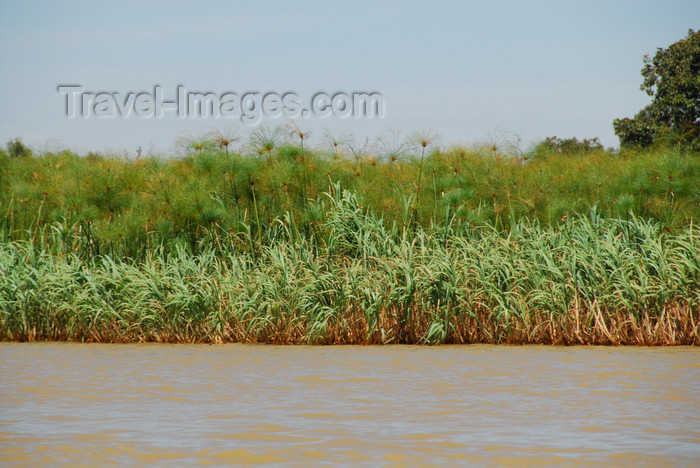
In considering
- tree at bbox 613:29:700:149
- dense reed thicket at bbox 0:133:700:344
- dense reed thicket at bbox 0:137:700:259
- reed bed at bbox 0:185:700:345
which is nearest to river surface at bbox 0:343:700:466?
reed bed at bbox 0:185:700:345

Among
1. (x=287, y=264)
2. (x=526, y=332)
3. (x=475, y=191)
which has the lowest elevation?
(x=526, y=332)

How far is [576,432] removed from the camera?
3.94 metres

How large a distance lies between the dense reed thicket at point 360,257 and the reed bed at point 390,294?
1.0 inches

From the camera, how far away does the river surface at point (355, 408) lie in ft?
11.6

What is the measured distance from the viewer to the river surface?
3549 mm

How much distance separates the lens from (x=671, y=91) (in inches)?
759

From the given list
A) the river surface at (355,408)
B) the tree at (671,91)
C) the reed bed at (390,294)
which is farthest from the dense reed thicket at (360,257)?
the tree at (671,91)

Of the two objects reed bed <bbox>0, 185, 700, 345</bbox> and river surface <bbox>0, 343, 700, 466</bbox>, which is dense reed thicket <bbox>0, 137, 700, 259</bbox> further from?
river surface <bbox>0, 343, 700, 466</bbox>

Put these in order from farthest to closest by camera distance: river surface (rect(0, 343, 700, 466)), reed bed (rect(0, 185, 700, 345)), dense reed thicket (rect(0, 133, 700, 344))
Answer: dense reed thicket (rect(0, 133, 700, 344)), reed bed (rect(0, 185, 700, 345)), river surface (rect(0, 343, 700, 466))

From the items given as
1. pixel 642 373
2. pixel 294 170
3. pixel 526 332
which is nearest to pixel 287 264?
pixel 294 170

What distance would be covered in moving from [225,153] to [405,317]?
4220 millimetres

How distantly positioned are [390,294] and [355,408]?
3423mm

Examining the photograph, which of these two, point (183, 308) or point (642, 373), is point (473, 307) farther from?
point (183, 308)

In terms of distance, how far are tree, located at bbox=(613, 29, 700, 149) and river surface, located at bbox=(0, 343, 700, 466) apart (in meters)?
13.7
